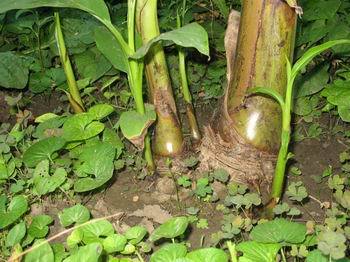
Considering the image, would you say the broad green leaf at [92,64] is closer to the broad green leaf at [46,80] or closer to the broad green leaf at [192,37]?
the broad green leaf at [46,80]

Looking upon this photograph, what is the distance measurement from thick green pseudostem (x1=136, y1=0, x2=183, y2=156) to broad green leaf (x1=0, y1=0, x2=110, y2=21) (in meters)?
0.09

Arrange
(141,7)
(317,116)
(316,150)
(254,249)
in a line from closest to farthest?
(254,249) → (141,7) → (316,150) → (317,116)

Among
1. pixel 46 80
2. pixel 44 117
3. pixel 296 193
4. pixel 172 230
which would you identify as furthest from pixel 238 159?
pixel 46 80

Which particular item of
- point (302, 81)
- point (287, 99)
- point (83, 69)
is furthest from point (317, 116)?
point (83, 69)

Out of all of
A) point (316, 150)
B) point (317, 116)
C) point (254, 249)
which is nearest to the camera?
point (254, 249)

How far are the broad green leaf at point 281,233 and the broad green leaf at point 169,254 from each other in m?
0.14

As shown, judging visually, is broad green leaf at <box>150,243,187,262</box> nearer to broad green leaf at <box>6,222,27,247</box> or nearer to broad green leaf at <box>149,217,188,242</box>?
broad green leaf at <box>149,217,188,242</box>

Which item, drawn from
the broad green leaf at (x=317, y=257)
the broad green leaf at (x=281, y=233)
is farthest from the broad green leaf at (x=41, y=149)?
the broad green leaf at (x=317, y=257)

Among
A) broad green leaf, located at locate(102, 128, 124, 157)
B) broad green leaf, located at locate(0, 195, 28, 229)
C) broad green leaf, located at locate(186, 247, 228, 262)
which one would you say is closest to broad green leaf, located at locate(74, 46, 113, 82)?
broad green leaf, located at locate(102, 128, 124, 157)

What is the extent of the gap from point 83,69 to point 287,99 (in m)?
0.78

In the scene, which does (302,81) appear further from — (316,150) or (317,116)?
(316,150)

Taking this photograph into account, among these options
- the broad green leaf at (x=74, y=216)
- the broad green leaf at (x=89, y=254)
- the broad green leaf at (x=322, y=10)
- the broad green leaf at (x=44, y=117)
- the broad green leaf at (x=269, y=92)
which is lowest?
the broad green leaf at (x=44, y=117)

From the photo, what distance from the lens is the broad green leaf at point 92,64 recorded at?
1.39 m

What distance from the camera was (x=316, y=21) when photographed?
138cm
